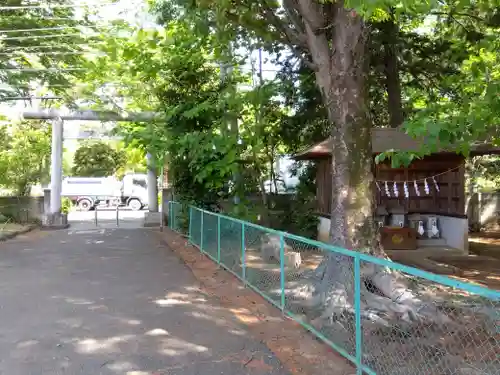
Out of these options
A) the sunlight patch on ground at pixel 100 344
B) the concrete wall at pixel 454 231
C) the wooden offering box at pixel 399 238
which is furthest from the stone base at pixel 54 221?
the sunlight patch on ground at pixel 100 344

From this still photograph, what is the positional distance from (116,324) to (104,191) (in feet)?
103

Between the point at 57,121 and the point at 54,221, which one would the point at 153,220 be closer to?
the point at 54,221

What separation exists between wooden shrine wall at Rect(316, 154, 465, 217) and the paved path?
618 cm

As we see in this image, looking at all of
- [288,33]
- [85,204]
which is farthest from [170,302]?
[85,204]

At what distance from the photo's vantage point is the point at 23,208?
21828 mm

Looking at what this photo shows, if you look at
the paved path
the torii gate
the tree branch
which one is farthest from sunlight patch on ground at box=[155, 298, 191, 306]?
the torii gate

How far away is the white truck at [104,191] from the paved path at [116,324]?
82.8 feet

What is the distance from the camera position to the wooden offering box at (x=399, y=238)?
42.7 feet

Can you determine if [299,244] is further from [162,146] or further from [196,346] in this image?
[162,146]

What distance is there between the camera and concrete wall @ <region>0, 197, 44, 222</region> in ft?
70.2

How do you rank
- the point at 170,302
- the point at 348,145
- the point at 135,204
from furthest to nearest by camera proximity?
1. the point at 135,204
2. the point at 170,302
3. the point at 348,145

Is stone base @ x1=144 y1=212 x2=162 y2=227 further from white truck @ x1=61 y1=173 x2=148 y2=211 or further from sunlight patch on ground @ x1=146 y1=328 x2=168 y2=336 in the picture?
white truck @ x1=61 y1=173 x2=148 y2=211

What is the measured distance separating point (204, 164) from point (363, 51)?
21.6 ft

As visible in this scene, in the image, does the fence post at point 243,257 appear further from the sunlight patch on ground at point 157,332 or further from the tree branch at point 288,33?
the tree branch at point 288,33
